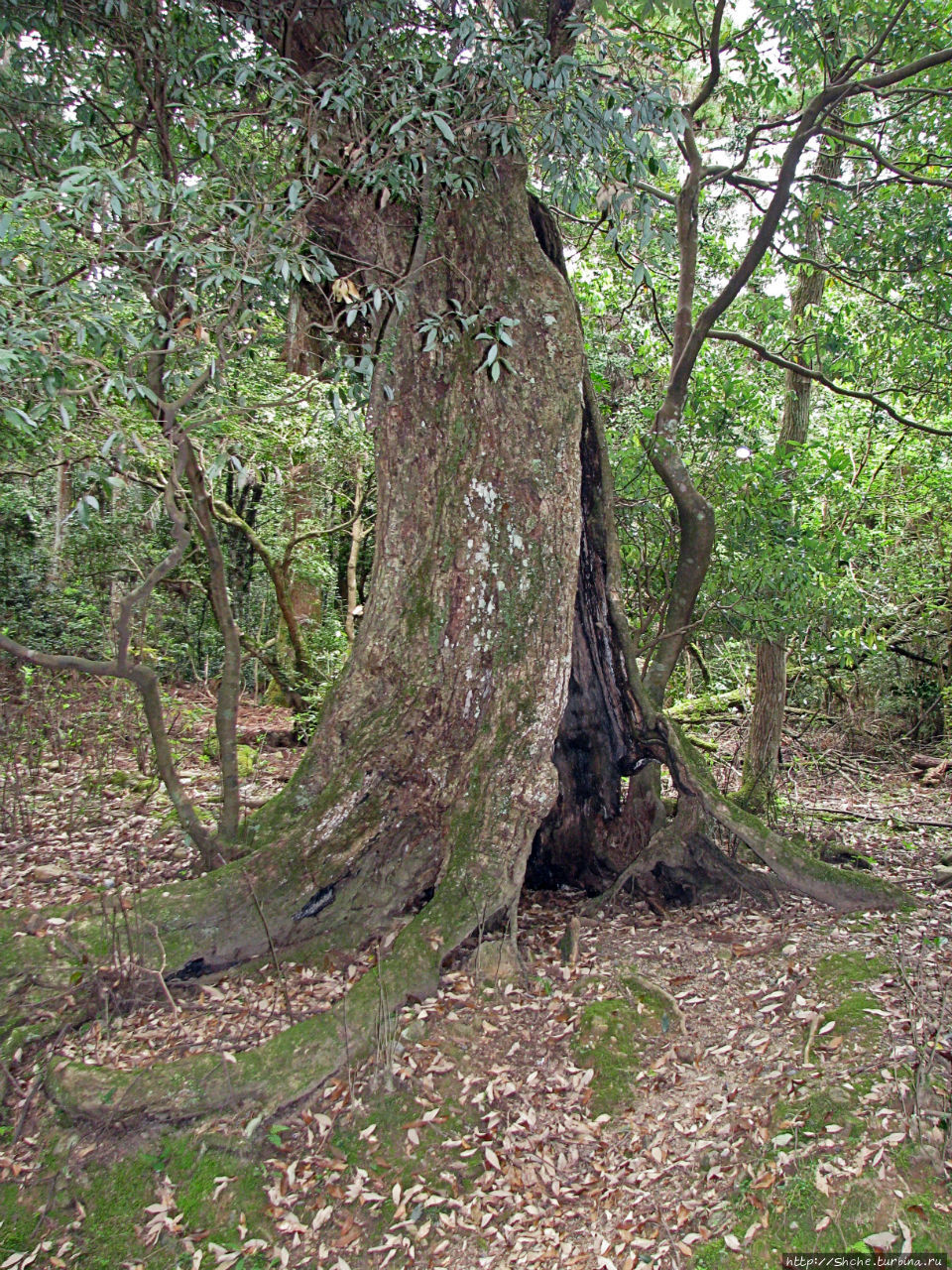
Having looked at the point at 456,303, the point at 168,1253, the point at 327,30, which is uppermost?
the point at 327,30

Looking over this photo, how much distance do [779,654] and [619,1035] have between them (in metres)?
4.53

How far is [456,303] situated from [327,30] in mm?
1811

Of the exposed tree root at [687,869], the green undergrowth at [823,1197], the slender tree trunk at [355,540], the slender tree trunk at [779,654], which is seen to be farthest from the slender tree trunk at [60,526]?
the green undergrowth at [823,1197]

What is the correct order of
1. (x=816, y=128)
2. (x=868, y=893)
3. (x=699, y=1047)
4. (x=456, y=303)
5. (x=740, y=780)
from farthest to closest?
(x=740, y=780), (x=816, y=128), (x=868, y=893), (x=456, y=303), (x=699, y=1047)

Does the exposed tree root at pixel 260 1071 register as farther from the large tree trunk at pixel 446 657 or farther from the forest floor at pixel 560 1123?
the large tree trunk at pixel 446 657

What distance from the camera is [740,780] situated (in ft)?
26.8

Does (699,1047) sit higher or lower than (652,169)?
lower

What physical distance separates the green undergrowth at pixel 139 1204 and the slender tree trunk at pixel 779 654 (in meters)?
5.47

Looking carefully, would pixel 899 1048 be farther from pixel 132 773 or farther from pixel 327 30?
pixel 132 773

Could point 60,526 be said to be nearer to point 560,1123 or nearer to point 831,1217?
point 560,1123

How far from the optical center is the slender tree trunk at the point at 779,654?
763cm

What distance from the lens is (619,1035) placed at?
417 cm

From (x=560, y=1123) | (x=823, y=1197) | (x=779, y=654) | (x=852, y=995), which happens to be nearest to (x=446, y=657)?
(x=560, y=1123)

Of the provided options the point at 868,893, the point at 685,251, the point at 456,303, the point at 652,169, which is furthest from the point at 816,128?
the point at 868,893
